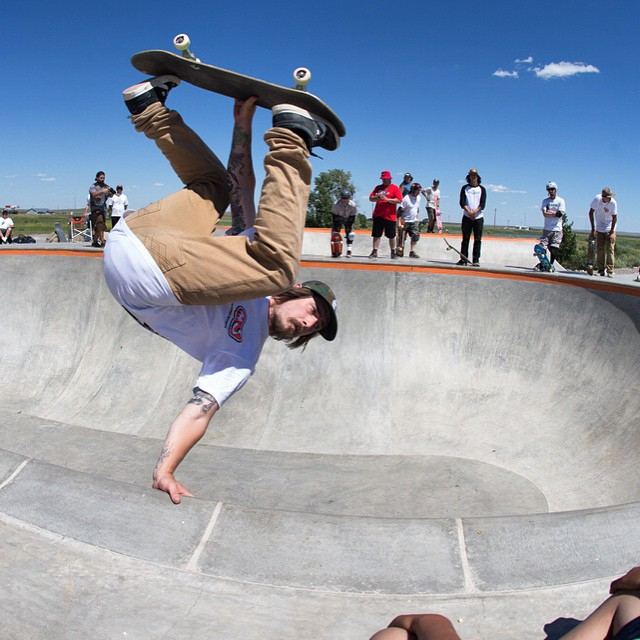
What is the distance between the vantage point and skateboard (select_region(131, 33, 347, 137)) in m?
2.67

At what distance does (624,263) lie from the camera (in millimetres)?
22438

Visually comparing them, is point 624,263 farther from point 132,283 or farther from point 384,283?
point 132,283

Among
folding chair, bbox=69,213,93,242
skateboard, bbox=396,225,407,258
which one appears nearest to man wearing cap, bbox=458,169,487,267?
skateboard, bbox=396,225,407,258

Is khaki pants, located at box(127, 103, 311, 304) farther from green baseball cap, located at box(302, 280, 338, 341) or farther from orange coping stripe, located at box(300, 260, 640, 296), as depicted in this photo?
orange coping stripe, located at box(300, 260, 640, 296)

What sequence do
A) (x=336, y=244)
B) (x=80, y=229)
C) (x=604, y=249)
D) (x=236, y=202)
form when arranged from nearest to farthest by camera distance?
(x=236, y=202) → (x=604, y=249) → (x=336, y=244) → (x=80, y=229)

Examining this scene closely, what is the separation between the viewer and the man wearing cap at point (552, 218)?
35.3 ft

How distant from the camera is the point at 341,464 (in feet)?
21.6

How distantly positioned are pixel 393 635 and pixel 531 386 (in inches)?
264

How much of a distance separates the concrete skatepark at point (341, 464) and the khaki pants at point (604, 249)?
2.67m

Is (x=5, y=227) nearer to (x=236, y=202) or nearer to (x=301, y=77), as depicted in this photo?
(x=236, y=202)

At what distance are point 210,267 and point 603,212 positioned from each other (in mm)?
9841

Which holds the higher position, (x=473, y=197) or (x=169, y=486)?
(x=473, y=197)

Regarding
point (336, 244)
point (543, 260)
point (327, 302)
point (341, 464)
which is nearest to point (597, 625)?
point (327, 302)

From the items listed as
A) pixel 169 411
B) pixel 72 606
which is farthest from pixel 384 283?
pixel 72 606
